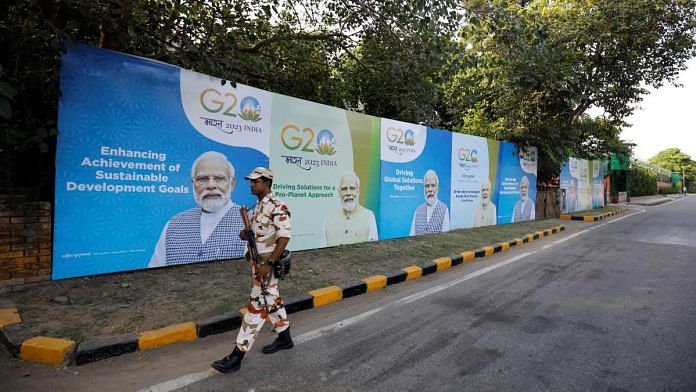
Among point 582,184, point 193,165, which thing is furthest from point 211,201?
point 582,184

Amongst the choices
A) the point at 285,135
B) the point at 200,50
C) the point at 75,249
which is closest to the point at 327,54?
the point at 285,135

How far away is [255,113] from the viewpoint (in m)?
6.29

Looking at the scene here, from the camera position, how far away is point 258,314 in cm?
305

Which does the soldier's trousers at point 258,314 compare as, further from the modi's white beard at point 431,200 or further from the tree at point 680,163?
the tree at point 680,163

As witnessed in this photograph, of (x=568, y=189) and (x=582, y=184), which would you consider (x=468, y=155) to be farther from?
(x=582, y=184)

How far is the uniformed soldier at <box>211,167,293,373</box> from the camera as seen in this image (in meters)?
3.05

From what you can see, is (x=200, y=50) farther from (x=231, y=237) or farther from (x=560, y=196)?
(x=560, y=196)

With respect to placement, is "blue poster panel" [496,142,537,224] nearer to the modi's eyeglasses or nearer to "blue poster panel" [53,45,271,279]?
"blue poster panel" [53,45,271,279]

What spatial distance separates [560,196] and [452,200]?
1064 cm

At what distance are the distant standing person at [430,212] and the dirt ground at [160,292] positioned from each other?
275 centimetres

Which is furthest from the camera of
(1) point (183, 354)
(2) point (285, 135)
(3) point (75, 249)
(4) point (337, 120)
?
(4) point (337, 120)

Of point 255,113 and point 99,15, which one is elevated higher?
point 99,15

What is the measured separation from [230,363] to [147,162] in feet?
10.9

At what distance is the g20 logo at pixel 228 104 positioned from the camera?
18.7ft
